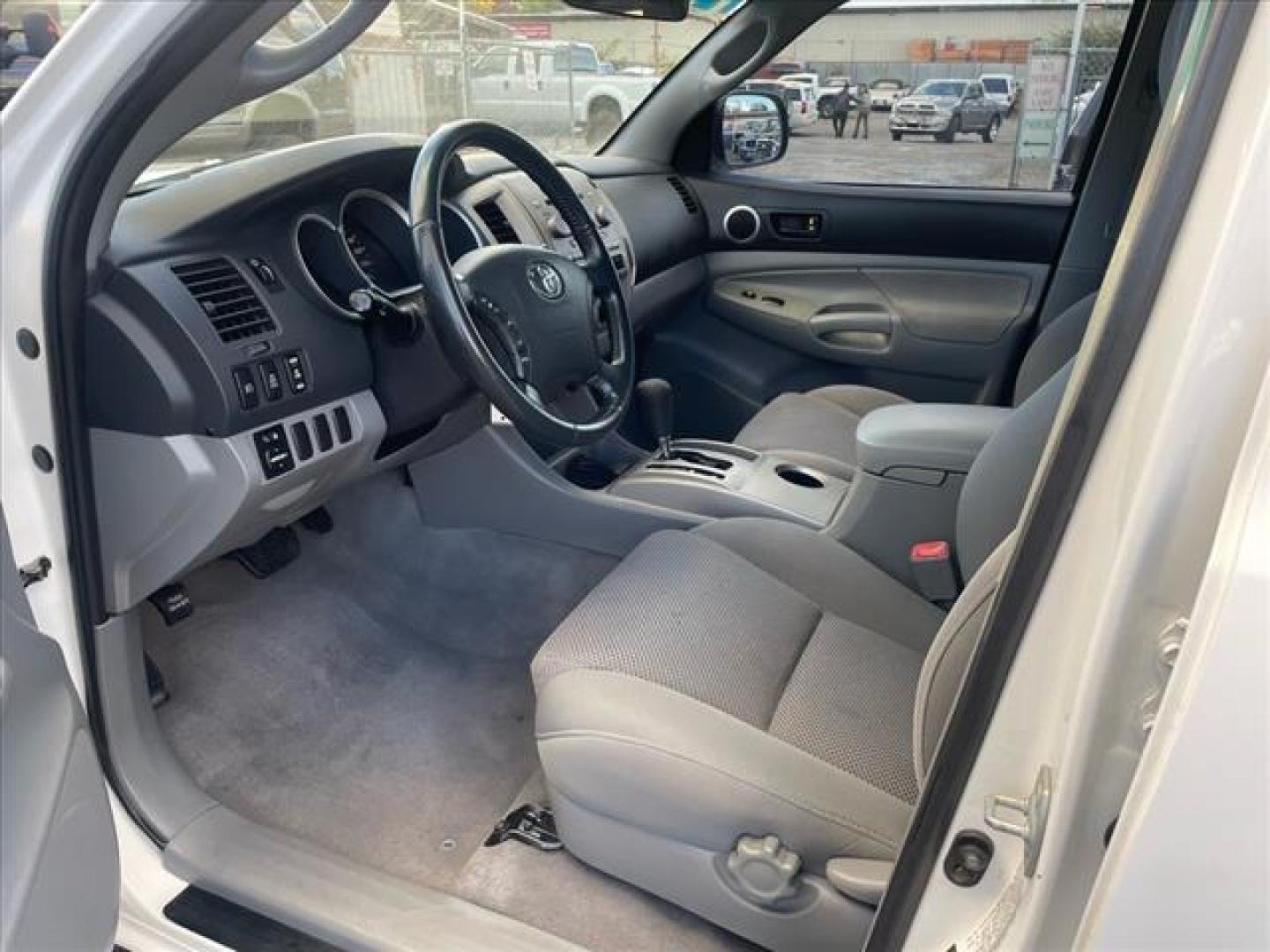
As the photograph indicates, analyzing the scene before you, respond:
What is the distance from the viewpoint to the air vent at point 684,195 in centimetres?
290

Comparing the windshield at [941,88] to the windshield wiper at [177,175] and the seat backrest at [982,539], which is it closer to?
the seat backrest at [982,539]

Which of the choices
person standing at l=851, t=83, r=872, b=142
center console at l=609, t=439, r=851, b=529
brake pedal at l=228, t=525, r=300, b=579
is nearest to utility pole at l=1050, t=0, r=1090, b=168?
person standing at l=851, t=83, r=872, b=142

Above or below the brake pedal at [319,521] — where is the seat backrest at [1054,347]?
above

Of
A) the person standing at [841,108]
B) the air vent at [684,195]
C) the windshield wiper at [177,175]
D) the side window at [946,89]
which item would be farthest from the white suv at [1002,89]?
the windshield wiper at [177,175]

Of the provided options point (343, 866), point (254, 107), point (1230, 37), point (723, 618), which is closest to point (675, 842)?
point (723, 618)

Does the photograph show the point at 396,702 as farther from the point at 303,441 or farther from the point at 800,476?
the point at 800,476

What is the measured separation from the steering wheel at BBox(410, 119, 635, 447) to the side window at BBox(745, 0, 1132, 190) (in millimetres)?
1170

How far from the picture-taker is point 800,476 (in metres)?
2.05

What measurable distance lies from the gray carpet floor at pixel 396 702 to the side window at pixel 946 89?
1.48m

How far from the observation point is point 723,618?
4.57 feet

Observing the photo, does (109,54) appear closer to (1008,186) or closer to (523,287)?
(523,287)

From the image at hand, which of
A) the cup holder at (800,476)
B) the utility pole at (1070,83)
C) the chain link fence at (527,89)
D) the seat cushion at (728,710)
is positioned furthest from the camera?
the chain link fence at (527,89)

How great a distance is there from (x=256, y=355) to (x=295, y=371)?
3.2 inches

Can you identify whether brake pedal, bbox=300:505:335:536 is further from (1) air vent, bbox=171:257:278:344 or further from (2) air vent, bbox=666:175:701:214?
(2) air vent, bbox=666:175:701:214
